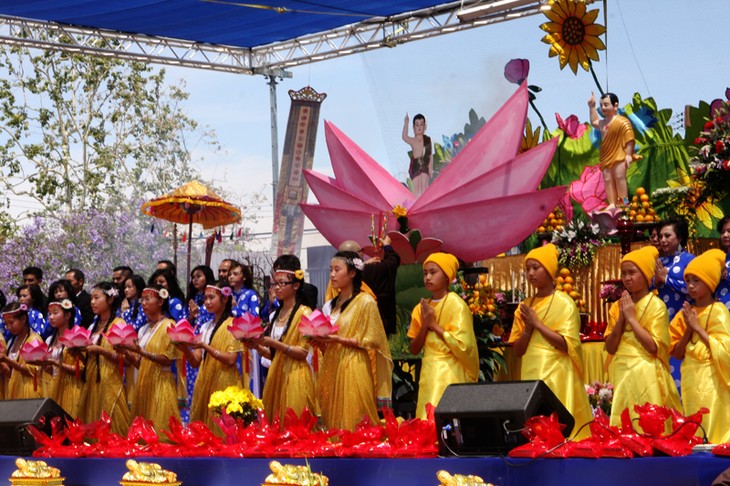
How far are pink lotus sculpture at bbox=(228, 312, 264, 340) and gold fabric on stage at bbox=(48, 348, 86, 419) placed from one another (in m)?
1.97

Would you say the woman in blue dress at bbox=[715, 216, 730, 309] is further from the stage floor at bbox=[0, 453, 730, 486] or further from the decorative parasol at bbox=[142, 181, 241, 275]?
the decorative parasol at bbox=[142, 181, 241, 275]

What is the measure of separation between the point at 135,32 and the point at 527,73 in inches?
164

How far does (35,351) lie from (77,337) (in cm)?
46

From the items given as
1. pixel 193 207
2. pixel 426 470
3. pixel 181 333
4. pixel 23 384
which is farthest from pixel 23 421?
pixel 193 207

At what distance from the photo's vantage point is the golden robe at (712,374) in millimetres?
5219

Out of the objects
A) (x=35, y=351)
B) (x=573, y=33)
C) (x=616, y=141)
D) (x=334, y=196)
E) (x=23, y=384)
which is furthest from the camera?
(x=616, y=141)

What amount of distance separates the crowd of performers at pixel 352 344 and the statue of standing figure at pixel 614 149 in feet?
7.03

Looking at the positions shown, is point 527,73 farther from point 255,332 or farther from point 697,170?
point 255,332

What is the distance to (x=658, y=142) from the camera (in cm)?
1036

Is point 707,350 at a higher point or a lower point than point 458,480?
higher

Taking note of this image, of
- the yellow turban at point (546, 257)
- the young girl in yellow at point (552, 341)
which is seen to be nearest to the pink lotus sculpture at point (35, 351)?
the young girl in yellow at point (552, 341)

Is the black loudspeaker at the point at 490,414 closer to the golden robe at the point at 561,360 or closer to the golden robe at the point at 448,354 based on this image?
the golden robe at the point at 561,360

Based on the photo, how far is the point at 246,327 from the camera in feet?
19.8

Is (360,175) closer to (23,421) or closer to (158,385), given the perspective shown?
(158,385)
